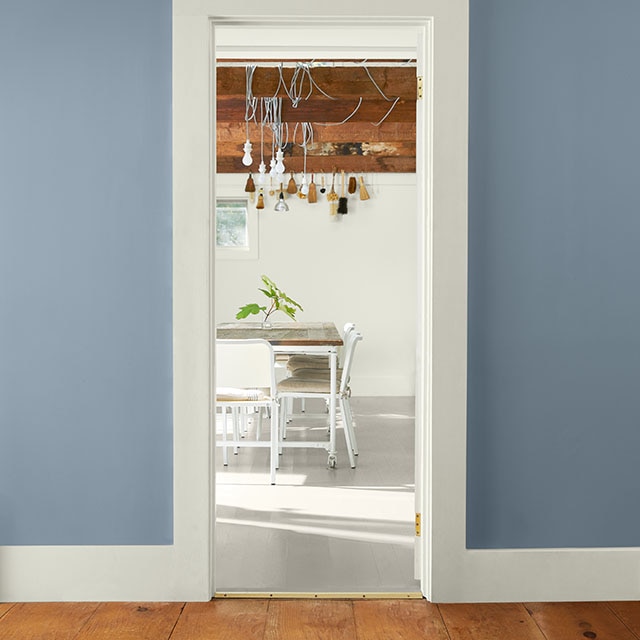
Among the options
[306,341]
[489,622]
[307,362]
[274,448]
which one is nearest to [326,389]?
[306,341]

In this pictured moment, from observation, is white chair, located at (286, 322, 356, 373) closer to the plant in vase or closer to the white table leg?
the plant in vase

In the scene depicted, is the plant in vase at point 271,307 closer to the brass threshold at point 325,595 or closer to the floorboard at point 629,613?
the brass threshold at point 325,595

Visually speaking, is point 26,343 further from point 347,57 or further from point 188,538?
point 347,57

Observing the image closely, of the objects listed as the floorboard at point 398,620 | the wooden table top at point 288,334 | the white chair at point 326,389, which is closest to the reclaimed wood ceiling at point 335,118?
the wooden table top at point 288,334

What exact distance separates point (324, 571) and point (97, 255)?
149cm

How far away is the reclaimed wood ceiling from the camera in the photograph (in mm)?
5344

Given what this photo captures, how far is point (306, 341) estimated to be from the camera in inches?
179

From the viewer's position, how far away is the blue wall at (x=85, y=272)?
2.60 metres

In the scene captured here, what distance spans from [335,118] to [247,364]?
2.64 metres

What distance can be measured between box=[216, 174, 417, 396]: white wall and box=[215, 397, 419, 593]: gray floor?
2.45m

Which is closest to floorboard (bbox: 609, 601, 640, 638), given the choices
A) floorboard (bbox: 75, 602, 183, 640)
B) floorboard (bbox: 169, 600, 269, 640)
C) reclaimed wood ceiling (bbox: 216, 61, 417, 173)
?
floorboard (bbox: 169, 600, 269, 640)

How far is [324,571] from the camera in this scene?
2947 mm

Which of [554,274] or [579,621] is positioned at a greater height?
[554,274]

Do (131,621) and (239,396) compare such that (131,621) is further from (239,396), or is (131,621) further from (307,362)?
(307,362)
